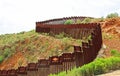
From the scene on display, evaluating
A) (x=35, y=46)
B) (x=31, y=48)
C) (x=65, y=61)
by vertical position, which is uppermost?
(x=65, y=61)

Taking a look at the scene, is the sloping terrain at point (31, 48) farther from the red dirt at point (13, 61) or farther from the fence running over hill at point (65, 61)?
the fence running over hill at point (65, 61)

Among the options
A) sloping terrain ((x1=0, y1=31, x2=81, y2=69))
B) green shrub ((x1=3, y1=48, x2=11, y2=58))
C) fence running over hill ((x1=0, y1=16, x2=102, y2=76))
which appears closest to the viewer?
fence running over hill ((x1=0, y1=16, x2=102, y2=76))

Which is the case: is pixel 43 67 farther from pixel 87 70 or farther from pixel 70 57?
pixel 87 70

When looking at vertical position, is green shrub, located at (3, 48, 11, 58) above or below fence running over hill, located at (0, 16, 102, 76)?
below

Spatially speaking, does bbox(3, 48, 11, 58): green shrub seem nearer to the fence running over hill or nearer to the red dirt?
the red dirt

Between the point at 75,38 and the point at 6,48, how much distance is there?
14228 millimetres

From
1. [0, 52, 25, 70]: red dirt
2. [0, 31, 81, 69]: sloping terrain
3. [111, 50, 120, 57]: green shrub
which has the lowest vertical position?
[0, 52, 25, 70]: red dirt

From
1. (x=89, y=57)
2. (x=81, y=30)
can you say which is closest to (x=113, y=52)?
(x=89, y=57)

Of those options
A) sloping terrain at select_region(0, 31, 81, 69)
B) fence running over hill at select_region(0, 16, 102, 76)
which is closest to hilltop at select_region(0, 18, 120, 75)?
sloping terrain at select_region(0, 31, 81, 69)

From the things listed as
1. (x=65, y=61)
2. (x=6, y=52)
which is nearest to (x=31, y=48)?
(x=6, y=52)

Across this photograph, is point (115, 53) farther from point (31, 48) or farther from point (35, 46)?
point (31, 48)

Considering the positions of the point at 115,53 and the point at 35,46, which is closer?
the point at 115,53

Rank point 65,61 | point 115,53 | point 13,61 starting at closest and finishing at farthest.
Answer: point 65,61, point 115,53, point 13,61

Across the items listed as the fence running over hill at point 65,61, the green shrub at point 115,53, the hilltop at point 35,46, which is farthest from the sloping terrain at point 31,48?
the fence running over hill at point 65,61
